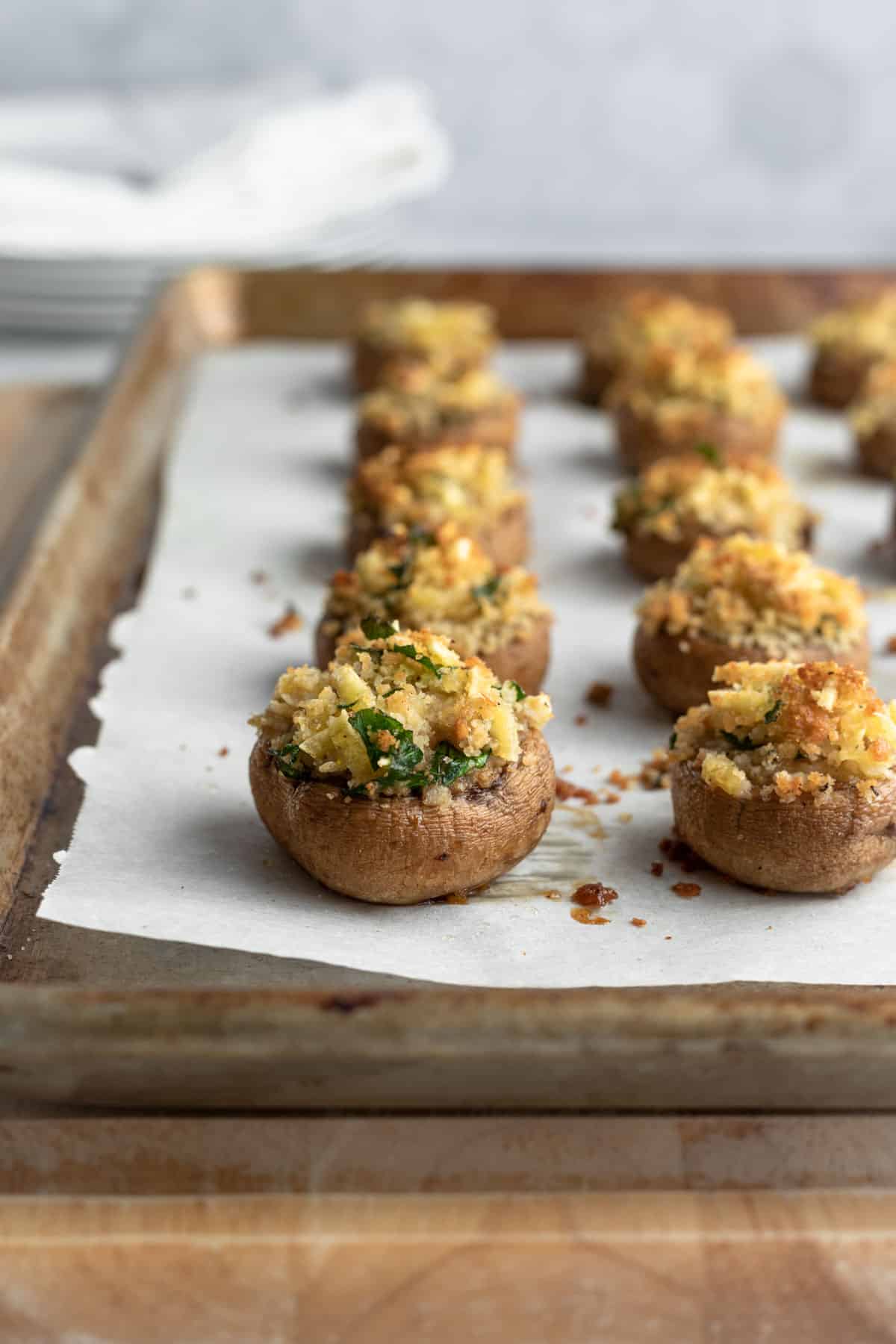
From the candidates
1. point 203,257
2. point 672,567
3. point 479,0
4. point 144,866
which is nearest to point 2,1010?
point 144,866

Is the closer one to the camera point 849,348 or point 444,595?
point 444,595

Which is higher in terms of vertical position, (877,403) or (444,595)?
(444,595)

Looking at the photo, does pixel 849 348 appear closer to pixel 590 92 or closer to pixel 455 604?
pixel 455 604

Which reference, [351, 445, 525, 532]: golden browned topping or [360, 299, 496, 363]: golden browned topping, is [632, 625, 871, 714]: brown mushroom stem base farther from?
[360, 299, 496, 363]: golden browned topping

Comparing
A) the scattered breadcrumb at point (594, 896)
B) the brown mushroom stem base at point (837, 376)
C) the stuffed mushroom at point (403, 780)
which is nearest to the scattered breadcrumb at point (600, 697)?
the stuffed mushroom at point (403, 780)

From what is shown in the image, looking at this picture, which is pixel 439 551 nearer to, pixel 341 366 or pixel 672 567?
pixel 672 567

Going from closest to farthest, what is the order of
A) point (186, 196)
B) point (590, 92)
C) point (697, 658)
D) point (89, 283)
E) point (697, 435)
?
point (697, 658) → point (697, 435) → point (89, 283) → point (186, 196) → point (590, 92)

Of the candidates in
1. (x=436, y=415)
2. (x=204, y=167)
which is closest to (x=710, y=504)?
(x=436, y=415)
